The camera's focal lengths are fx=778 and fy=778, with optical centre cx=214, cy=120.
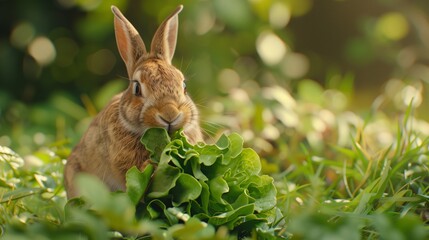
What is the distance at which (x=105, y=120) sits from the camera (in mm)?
3143

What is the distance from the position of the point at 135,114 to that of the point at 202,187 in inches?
16.0

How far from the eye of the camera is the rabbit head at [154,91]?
2.78 meters

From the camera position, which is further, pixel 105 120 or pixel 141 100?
pixel 105 120

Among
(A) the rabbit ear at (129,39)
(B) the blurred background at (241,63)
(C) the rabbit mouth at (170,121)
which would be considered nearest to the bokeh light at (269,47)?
(B) the blurred background at (241,63)

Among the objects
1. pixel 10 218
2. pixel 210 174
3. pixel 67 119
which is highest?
pixel 210 174

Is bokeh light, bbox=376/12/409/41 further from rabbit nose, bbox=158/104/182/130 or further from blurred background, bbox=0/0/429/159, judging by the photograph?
rabbit nose, bbox=158/104/182/130

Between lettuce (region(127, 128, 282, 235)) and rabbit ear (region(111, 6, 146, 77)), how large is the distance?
1.51 ft

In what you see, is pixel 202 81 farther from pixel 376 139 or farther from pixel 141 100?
pixel 141 100

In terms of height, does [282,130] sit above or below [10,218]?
below

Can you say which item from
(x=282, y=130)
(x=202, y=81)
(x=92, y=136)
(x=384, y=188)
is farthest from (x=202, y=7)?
(x=384, y=188)

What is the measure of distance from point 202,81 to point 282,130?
1141 mm

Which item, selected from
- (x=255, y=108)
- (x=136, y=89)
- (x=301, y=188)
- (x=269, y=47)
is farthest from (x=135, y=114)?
(x=269, y=47)

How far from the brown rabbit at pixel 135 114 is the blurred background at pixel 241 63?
1273 mm

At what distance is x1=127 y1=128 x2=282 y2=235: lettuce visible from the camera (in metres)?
2.62
